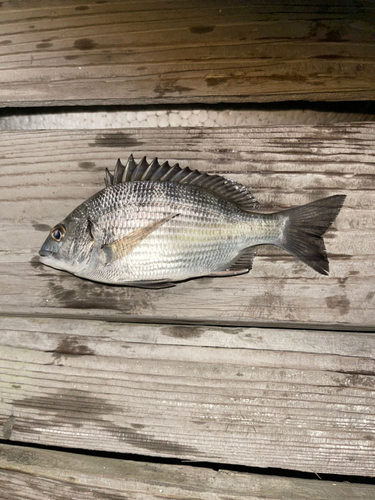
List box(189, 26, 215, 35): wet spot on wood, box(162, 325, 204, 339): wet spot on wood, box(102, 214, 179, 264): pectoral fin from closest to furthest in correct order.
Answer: box(102, 214, 179, 264): pectoral fin → box(189, 26, 215, 35): wet spot on wood → box(162, 325, 204, 339): wet spot on wood

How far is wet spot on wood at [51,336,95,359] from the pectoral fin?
2.14ft

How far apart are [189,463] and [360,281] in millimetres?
1514

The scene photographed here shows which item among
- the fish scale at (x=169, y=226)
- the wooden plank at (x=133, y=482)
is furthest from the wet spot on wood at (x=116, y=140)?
the wooden plank at (x=133, y=482)

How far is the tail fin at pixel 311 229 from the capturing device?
1.79 m

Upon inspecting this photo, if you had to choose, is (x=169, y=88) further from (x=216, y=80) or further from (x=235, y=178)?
(x=235, y=178)

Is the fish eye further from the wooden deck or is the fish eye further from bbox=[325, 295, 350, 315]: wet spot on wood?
bbox=[325, 295, 350, 315]: wet spot on wood

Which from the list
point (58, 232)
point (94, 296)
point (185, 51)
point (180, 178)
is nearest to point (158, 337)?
point (94, 296)

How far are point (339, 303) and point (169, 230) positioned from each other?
3.49 feet

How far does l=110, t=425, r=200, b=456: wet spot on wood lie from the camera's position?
192 centimetres

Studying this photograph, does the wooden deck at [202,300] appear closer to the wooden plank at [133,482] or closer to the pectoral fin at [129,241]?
the wooden plank at [133,482]

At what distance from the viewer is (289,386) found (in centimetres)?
191

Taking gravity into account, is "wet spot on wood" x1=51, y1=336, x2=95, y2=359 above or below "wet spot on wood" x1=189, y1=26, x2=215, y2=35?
below

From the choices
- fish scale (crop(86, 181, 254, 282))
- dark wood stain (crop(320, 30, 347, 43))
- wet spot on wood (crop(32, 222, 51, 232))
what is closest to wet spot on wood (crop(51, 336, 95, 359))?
fish scale (crop(86, 181, 254, 282))

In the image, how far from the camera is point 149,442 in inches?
76.3
